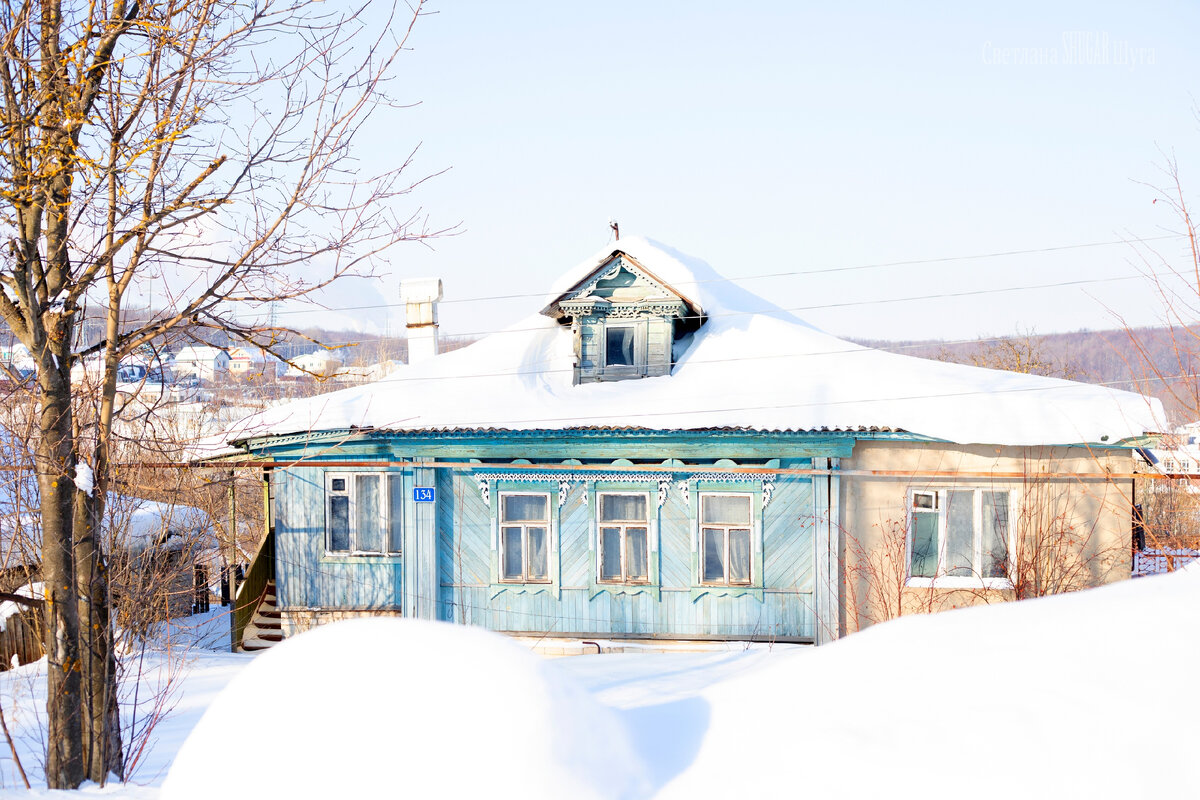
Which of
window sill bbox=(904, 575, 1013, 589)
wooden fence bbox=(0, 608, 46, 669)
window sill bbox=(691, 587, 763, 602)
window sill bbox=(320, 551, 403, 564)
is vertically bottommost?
wooden fence bbox=(0, 608, 46, 669)

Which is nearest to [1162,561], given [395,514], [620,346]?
[620,346]

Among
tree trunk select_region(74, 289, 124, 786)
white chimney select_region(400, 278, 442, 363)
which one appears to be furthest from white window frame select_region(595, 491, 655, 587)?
tree trunk select_region(74, 289, 124, 786)

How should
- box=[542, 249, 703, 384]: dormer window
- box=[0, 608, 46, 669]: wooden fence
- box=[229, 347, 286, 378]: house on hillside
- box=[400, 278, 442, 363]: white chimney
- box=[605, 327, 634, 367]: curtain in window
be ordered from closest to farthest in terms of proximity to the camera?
box=[229, 347, 286, 378]: house on hillside < box=[542, 249, 703, 384]: dormer window < box=[605, 327, 634, 367]: curtain in window < box=[0, 608, 46, 669]: wooden fence < box=[400, 278, 442, 363]: white chimney

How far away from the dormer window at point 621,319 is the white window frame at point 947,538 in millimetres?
4314

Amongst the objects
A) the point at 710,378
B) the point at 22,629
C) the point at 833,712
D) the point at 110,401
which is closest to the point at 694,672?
the point at 833,712

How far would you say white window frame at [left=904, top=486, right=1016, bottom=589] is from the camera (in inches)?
441

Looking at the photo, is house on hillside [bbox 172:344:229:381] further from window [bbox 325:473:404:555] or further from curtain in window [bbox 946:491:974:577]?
curtain in window [bbox 946:491:974:577]

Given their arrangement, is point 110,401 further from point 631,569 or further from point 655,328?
point 655,328

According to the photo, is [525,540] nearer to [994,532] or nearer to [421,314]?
[421,314]

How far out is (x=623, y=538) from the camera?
38.4ft

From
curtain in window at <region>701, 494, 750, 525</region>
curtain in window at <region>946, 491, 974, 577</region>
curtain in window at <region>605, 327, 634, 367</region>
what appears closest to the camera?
curtain in window at <region>946, 491, 974, 577</region>

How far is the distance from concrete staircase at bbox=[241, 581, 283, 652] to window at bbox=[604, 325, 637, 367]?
6.66 m

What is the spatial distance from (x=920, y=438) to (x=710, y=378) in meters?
3.19

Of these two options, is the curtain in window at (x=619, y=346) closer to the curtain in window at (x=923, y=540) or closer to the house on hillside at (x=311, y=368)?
the house on hillside at (x=311, y=368)
